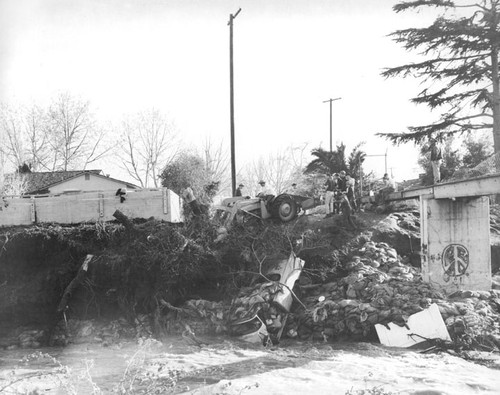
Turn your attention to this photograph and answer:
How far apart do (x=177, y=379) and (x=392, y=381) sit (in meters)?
3.94

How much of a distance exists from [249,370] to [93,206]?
29.0 feet

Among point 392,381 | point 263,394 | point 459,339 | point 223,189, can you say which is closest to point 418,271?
point 459,339

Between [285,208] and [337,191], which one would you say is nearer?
[285,208]

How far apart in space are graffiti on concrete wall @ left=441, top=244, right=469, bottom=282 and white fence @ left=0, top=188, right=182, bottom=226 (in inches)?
335

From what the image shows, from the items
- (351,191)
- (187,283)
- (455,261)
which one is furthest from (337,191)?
(187,283)

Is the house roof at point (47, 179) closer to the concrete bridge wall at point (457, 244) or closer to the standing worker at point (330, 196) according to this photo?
the standing worker at point (330, 196)

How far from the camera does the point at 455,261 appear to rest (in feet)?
48.7

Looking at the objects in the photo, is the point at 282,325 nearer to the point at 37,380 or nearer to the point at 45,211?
the point at 37,380

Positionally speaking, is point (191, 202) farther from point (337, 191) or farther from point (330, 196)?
point (337, 191)

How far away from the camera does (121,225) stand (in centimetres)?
1606

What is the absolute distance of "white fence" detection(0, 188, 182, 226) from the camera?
16766 mm

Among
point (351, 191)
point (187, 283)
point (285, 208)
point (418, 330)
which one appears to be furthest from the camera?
point (351, 191)

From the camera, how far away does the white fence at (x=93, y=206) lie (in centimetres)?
1677

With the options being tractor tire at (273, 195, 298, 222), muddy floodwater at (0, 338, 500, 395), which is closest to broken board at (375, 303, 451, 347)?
muddy floodwater at (0, 338, 500, 395)
